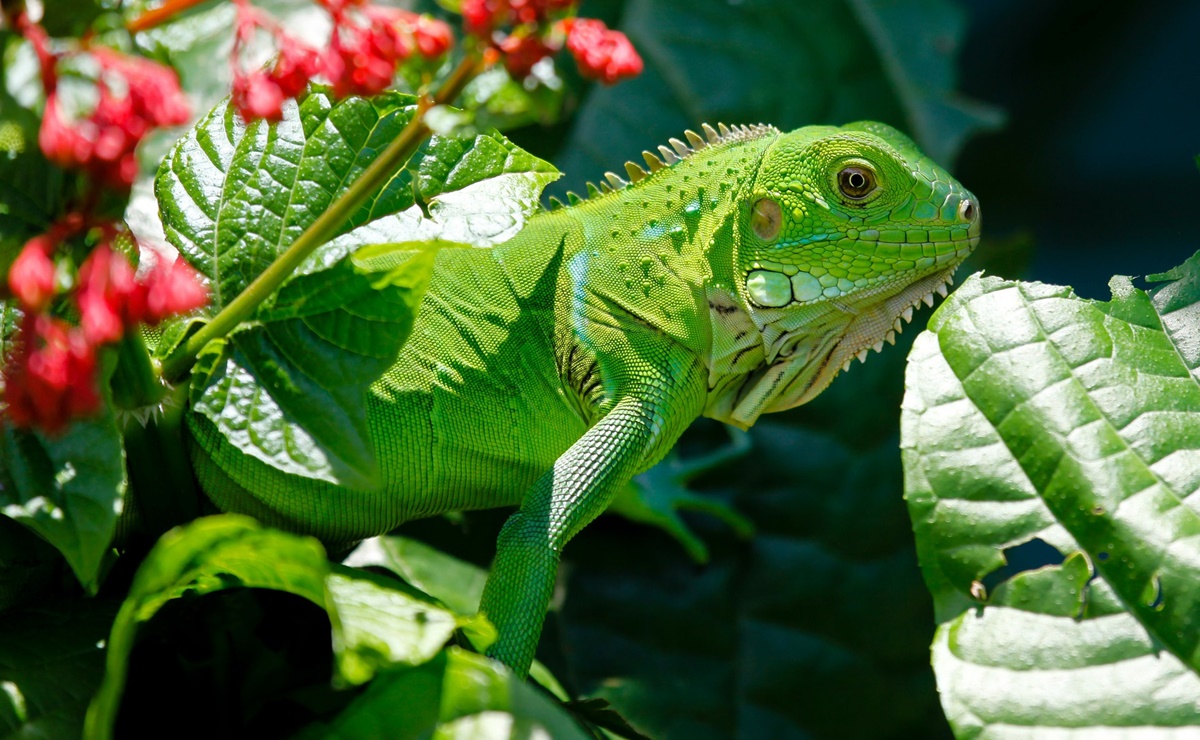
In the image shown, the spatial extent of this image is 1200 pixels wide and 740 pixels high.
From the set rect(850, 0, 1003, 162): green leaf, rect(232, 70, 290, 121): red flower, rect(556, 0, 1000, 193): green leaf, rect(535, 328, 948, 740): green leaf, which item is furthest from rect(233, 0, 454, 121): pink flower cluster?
rect(850, 0, 1003, 162): green leaf

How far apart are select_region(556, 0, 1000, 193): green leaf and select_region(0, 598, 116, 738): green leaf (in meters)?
1.55

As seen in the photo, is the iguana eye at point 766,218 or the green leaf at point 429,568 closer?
the iguana eye at point 766,218

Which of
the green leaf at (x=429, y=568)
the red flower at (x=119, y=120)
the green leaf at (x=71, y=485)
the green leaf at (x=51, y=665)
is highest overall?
the red flower at (x=119, y=120)

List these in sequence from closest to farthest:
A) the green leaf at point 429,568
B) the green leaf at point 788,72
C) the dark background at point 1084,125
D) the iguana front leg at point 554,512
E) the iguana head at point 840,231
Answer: the iguana front leg at point 554,512 < the iguana head at point 840,231 < the green leaf at point 429,568 < the green leaf at point 788,72 < the dark background at point 1084,125

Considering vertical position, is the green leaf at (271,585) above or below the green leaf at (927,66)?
below

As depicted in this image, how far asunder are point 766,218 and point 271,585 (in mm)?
770

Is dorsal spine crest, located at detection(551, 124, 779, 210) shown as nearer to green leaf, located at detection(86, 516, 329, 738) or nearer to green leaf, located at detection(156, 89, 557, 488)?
green leaf, located at detection(156, 89, 557, 488)

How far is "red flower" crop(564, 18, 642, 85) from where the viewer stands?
0.88m

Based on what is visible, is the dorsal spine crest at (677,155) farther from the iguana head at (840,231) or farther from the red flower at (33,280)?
the red flower at (33,280)

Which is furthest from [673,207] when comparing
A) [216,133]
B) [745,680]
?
[745,680]

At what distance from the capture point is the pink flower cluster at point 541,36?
82cm

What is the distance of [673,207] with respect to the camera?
1467 mm

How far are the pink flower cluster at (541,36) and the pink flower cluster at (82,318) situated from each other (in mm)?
288

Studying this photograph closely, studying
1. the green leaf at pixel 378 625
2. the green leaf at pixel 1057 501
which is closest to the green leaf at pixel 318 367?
the green leaf at pixel 378 625
